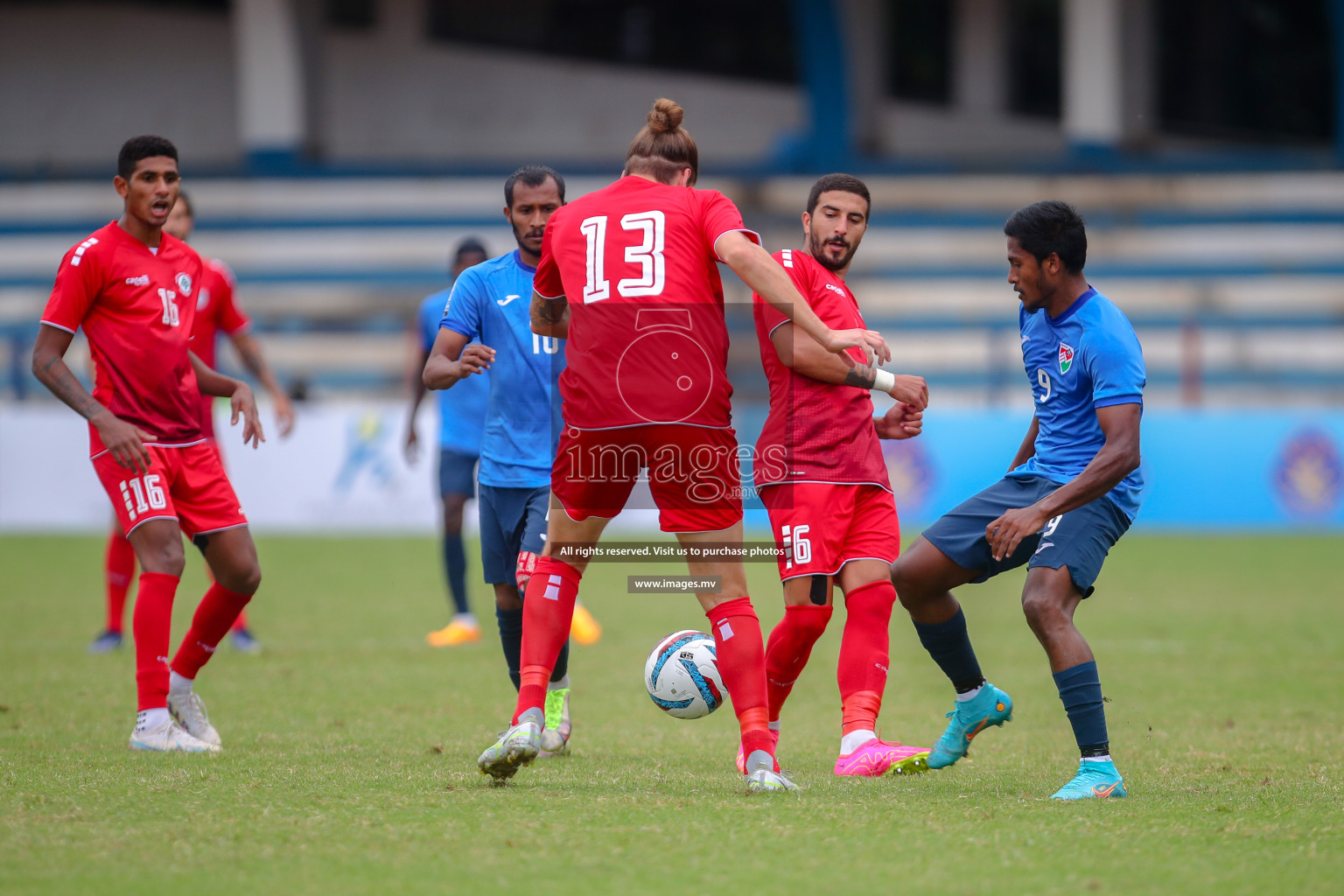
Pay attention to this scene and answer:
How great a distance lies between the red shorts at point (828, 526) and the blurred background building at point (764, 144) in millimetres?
12508

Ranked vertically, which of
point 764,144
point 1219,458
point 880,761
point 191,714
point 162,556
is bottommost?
point 1219,458

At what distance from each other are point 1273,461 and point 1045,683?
972 cm

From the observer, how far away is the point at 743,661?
15.4 feet

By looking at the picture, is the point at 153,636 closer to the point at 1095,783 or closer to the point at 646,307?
the point at 646,307

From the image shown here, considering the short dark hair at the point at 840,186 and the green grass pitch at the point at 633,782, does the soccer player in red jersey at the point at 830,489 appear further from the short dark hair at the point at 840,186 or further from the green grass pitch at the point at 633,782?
the green grass pitch at the point at 633,782

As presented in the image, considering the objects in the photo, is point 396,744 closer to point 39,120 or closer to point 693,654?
point 693,654

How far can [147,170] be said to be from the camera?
571 centimetres

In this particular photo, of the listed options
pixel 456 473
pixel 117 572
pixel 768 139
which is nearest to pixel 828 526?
pixel 456 473

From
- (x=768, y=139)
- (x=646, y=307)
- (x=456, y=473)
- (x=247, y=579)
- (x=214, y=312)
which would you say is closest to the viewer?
(x=646, y=307)

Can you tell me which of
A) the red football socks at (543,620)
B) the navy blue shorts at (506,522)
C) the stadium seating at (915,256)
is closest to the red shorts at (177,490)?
the navy blue shorts at (506,522)

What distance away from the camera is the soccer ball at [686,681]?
5215 millimetres

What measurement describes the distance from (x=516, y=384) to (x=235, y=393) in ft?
4.20

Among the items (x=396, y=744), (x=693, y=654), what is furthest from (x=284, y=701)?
(x=693, y=654)

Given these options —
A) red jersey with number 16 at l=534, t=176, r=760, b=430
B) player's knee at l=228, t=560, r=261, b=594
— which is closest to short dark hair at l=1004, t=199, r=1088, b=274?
red jersey with number 16 at l=534, t=176, r=760, b=430
